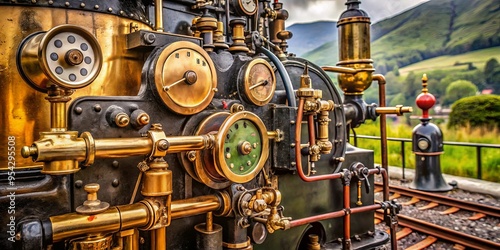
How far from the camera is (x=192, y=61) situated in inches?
79.6

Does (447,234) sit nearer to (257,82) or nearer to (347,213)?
(347,213)

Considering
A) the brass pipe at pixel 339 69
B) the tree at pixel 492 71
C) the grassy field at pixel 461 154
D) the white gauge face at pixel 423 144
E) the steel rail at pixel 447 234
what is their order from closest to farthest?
1. the brass pipe at pixel 339 69
2. the steel rail at pixel 447 234
3. the white gauge face at pixel 423 144
4. the grassy field at pixel 461 154
5. the tree at pixel 492 71

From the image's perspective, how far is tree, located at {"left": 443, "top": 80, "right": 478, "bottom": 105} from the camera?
9898 mm

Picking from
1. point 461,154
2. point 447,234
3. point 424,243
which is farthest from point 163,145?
point 461,154

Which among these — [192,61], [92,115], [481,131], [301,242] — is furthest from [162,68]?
[481,131]

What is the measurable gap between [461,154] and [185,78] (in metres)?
7.24

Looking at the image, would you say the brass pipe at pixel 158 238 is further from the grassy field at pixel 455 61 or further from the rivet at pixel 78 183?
the grassy field at pixel 455 61

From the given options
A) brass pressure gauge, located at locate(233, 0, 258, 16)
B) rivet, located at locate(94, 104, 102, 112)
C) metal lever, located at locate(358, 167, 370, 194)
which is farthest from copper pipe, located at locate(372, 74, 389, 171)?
rivet, located at locate(94, 104, 102, 112)

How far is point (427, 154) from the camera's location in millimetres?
5914

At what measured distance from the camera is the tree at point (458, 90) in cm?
990

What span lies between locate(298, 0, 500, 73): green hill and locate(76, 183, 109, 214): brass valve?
1039 centimetres

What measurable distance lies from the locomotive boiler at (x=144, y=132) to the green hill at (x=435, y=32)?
926 cm

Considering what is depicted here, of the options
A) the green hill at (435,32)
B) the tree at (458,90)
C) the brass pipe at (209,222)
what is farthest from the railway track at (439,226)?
the green hill at (435,32)

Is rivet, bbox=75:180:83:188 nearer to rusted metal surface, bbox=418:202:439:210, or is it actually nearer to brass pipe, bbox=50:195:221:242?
brass pipe, bbox=50:195:221:242
